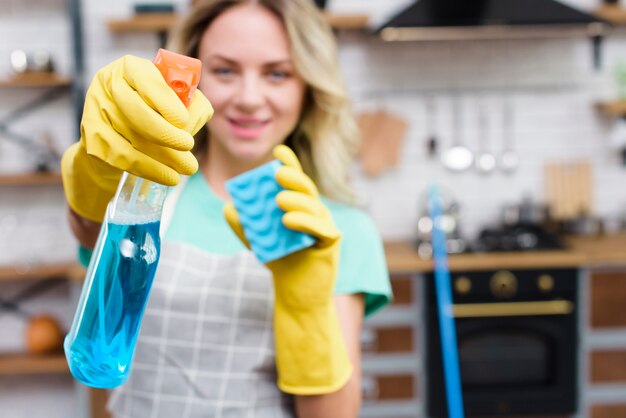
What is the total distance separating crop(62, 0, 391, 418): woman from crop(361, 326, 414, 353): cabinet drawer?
5.79 ft

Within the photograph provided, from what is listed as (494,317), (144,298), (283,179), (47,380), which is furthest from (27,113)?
(144,298)

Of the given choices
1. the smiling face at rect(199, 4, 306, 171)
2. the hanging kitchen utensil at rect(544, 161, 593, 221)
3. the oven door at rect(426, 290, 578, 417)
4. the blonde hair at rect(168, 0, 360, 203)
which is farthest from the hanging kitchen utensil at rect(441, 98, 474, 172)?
the smiling face at rect(199, 4, 306, 171)

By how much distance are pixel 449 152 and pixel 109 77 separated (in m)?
3.09

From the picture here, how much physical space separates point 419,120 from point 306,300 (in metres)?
2.70

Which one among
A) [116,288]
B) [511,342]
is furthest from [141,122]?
[511,342]

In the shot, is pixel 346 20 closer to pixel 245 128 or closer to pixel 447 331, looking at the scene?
pixel 447 331

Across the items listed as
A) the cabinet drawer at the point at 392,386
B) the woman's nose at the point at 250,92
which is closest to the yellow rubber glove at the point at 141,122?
the woman's nose at the point at 250,92

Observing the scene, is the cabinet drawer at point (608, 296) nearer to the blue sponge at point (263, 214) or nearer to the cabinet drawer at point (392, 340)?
the cabinet drawer at point (392, 340)

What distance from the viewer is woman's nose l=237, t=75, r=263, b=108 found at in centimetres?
114

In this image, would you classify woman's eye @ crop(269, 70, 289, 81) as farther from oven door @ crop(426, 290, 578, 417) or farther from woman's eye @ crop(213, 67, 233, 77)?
oven door @ crop(426, 290, 578, 417)

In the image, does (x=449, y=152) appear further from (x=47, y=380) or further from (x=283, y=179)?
(x=283, y=179)

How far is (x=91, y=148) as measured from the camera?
626 mm

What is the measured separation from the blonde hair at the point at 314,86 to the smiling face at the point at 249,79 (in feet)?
0.07

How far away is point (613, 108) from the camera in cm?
337
